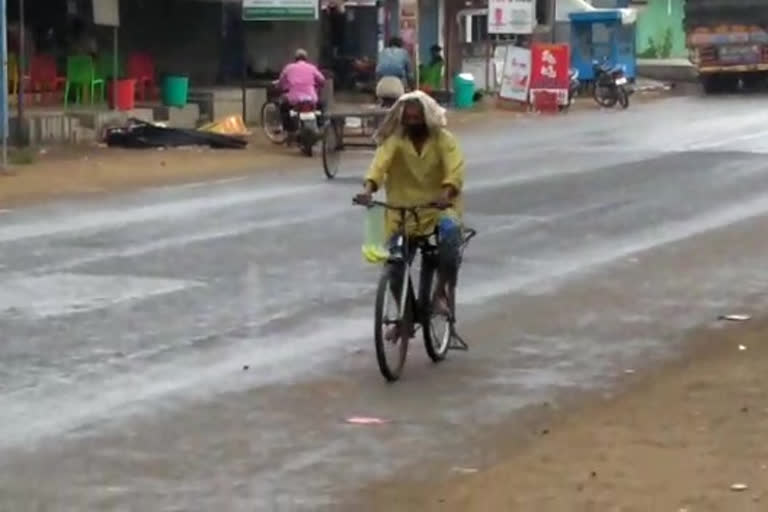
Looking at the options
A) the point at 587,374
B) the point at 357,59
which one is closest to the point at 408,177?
the point at 587,374

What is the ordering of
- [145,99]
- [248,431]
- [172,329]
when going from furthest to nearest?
[145,99]
[172,329]
[248,431]

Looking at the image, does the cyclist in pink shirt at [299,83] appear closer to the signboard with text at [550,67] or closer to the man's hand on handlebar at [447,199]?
the signboard with text at [550,67]

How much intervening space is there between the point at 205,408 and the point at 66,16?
26.9 m

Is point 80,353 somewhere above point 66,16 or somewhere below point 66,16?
below

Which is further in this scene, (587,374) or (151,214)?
(151,214)

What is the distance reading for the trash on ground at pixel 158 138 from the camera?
95.2ft

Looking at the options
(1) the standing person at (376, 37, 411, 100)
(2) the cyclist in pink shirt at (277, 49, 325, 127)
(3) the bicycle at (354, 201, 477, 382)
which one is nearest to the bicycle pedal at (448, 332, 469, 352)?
(3) the bicycle at (354, 201, 477, 382)

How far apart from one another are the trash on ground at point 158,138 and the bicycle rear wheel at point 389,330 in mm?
19062

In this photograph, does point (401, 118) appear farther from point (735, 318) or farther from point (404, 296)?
point (735, 318)

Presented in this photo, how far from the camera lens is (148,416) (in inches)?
363

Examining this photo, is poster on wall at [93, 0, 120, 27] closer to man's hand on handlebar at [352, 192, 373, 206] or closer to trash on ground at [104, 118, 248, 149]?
trash on ground at [104, 118, 248, 149]

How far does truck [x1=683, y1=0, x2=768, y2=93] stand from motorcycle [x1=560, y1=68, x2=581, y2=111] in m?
5.57

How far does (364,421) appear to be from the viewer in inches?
360

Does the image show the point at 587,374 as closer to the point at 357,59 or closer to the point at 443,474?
the point at 443,474
